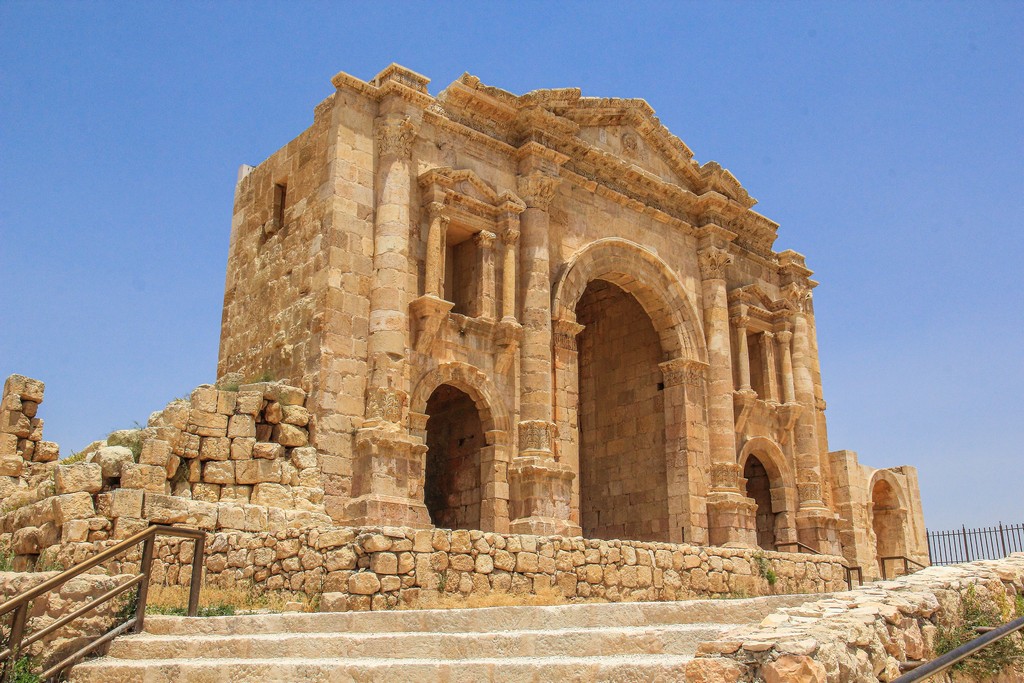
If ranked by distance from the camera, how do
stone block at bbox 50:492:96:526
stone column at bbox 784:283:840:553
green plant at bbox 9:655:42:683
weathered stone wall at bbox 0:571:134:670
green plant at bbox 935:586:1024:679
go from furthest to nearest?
stone column at bbox 784:283:840:553 → stone block at bbox 50:492:96:526 → green plant at bbox 935:586:1024:679 → weathered stone wall at bbox 0:571:134:670 → green plant at bbox 9:655:42:683

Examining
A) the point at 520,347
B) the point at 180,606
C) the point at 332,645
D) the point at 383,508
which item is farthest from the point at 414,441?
the point at 332,645

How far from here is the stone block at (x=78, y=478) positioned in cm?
1065

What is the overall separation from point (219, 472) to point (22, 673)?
6.43 m

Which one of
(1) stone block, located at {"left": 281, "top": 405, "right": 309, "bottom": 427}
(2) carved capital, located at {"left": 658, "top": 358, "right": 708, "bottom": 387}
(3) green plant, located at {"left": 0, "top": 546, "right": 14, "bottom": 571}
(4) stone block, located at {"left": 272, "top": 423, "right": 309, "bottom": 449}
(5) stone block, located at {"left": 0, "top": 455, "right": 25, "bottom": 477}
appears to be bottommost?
(3) green plant, located at {"left": 0, "top": 546, "right": 14, "bottom": 571}

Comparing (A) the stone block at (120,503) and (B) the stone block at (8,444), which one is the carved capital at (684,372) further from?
(B) the stone block at (8,444)

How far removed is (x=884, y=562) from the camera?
25.1 meters

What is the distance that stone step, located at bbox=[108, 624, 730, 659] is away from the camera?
632 cm

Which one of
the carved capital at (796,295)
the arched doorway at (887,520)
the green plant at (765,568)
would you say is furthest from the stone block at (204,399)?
the arched doorway at (887,520)

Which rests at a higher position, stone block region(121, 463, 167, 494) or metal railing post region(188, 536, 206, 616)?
stone block region(121, 463, 167, 494)

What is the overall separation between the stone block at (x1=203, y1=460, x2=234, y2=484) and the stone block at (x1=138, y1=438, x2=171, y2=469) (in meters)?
0.68

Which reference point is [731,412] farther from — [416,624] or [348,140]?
[416,624]

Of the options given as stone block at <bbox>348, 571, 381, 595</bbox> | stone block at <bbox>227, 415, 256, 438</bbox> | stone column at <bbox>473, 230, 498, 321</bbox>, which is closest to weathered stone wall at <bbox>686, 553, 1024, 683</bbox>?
stone block at <bbox>348, 571, 381, 595</bbox>

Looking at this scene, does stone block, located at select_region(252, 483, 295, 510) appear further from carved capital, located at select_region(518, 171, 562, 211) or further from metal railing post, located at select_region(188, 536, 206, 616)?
carved capital, located at select_region(518, 171, 562, 211)

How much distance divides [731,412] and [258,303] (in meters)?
10.1
